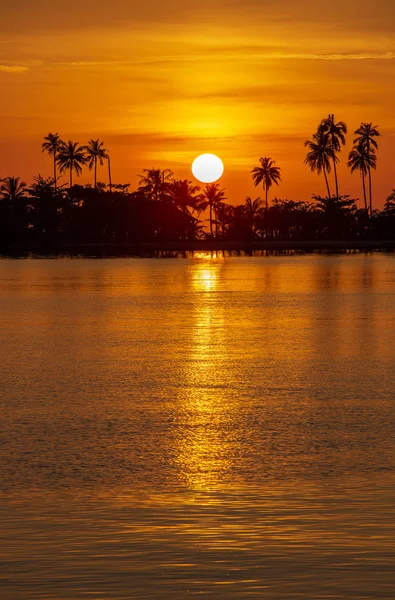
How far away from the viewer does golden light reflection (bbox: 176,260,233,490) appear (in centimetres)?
1134

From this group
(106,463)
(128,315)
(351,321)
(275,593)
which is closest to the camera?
(275,593)

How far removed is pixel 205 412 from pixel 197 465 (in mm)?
3833

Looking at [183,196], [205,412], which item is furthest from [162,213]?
Result: [205,412]

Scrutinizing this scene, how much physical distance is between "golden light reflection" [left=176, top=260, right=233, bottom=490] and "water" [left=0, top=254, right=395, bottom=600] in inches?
1.4

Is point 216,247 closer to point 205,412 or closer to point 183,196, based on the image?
point 183,196

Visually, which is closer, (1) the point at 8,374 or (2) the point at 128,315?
(1) the point at 8,374

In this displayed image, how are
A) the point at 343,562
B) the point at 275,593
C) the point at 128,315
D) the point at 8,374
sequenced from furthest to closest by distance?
the point at 128,315 → the point at 8,374 → the point at 343,562 → the point at 275,593

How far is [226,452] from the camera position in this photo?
40.4 ft

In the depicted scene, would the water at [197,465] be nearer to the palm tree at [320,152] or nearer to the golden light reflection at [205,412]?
the golden light reflection at [205,412]

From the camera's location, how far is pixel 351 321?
106 feet

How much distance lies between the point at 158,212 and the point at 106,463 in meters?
129

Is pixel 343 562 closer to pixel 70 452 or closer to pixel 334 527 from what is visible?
pixel 334 527

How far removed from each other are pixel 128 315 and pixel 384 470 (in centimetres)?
2478

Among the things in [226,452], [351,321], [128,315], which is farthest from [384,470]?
[128,315]
